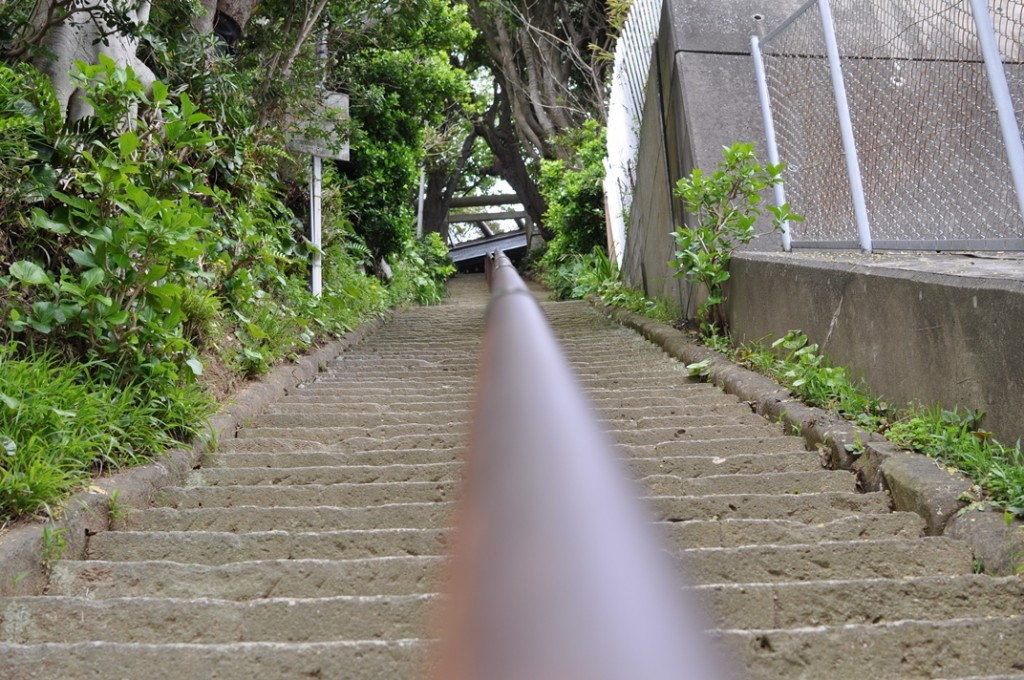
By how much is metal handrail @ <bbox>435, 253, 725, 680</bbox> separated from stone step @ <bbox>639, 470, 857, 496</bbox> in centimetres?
292

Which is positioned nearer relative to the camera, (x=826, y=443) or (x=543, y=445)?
(x=543, y=445)

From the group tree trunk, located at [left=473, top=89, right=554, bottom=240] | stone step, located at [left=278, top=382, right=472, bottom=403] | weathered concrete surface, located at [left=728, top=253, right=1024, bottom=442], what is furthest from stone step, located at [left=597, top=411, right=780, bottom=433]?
tree trunk, located at [left=473, top=89, right=554, bottom=240]

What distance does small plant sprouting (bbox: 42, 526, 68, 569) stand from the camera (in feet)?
8.75

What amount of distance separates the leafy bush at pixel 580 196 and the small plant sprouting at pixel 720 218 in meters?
7.57

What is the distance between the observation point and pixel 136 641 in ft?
A: 7.58

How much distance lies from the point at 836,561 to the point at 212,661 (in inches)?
66.7

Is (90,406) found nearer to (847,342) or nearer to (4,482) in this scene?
(4,482)

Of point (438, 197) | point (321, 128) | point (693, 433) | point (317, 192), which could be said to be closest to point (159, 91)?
point (693, 433)

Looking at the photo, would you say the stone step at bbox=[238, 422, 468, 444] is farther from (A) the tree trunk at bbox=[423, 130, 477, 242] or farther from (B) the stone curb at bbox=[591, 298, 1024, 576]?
(A) the tree trunk at bbox=[423, 130, 477, 242]

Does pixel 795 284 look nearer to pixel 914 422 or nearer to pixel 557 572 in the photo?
pixel 914 422

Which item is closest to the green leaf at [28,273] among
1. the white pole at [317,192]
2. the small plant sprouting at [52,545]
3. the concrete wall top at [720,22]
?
the small plant sprouting at [52,545]

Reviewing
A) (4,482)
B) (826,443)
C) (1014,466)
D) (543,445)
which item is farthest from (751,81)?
(543,445)

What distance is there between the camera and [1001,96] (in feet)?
11.2

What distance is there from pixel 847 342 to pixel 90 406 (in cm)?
319
